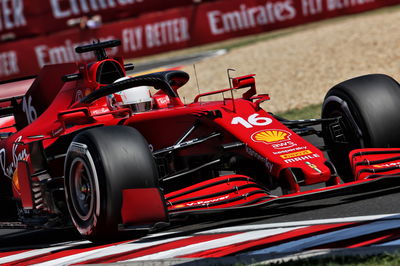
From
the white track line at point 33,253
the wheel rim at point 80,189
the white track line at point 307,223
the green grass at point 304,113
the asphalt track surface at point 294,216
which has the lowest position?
the green grass at point 304,113

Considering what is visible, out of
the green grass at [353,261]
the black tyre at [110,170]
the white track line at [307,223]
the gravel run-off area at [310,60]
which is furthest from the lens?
the gravel run-off area at [310,60]

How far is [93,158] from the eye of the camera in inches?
240

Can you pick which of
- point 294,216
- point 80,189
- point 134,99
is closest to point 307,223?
point 294,216

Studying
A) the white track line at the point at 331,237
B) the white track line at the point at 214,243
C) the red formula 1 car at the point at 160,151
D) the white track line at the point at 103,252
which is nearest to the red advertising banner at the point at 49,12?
the red formula 1 car at the point at 160,151

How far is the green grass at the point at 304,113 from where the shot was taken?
12781mm

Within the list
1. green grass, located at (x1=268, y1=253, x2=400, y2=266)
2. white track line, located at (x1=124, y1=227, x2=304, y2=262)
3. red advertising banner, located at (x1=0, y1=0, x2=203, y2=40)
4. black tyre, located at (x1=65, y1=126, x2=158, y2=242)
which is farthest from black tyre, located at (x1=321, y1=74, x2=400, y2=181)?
red advertising banner, located at (x1=0, y1=0, x2=203, y2=40)

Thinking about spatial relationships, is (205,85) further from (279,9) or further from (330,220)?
(330,220)

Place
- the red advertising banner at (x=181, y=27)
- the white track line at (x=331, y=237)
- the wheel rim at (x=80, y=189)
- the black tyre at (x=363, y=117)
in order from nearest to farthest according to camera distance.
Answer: the white track line at (x=331, y=237) → the wheel rim at (x=80, y=189) → the black tyre at (x=363, y=117) → the red advertising banner at (x=181, y=27)

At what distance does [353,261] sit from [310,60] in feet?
49.4

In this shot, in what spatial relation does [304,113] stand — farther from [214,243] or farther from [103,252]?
[214,243]

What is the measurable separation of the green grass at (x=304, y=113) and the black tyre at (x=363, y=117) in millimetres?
5076

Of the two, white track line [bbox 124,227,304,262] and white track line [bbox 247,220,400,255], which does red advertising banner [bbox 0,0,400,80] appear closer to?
white track line [bbox 124,227,304,262]

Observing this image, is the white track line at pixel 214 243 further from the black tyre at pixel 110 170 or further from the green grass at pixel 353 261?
the green grass at pixel 353 261

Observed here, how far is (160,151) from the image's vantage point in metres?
6.67
